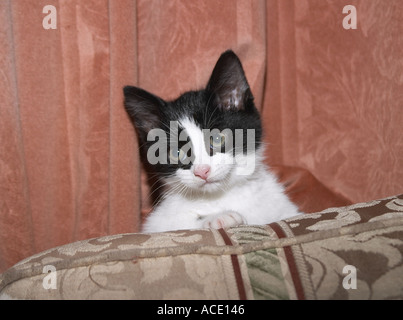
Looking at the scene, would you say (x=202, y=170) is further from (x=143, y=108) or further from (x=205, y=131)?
(x=143, y=108)

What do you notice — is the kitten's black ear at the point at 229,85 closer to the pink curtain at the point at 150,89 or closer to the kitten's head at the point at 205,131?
the kitten's head at the point at 205,131

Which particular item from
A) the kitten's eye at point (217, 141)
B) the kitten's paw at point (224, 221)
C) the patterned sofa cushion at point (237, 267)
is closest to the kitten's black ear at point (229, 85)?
the kitten's eye at point (217, 141)

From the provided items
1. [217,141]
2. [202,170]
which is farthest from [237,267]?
[217,141]

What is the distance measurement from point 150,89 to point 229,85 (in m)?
0.40

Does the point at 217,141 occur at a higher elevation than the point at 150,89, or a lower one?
lower

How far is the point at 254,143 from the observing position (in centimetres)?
148

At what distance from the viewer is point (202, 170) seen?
50.5 inches

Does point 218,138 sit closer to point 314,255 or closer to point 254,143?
point 254,143

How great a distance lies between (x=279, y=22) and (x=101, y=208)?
123cm

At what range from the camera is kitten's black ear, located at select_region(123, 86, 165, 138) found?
54.3 inches

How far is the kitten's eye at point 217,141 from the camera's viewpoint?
1.36 meters

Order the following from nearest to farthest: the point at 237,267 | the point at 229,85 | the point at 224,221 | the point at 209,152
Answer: the point at 237,267 → the point at 224,221 → the point at 209,152 → the point at 229,85

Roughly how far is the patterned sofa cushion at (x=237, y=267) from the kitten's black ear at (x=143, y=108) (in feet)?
2.13
